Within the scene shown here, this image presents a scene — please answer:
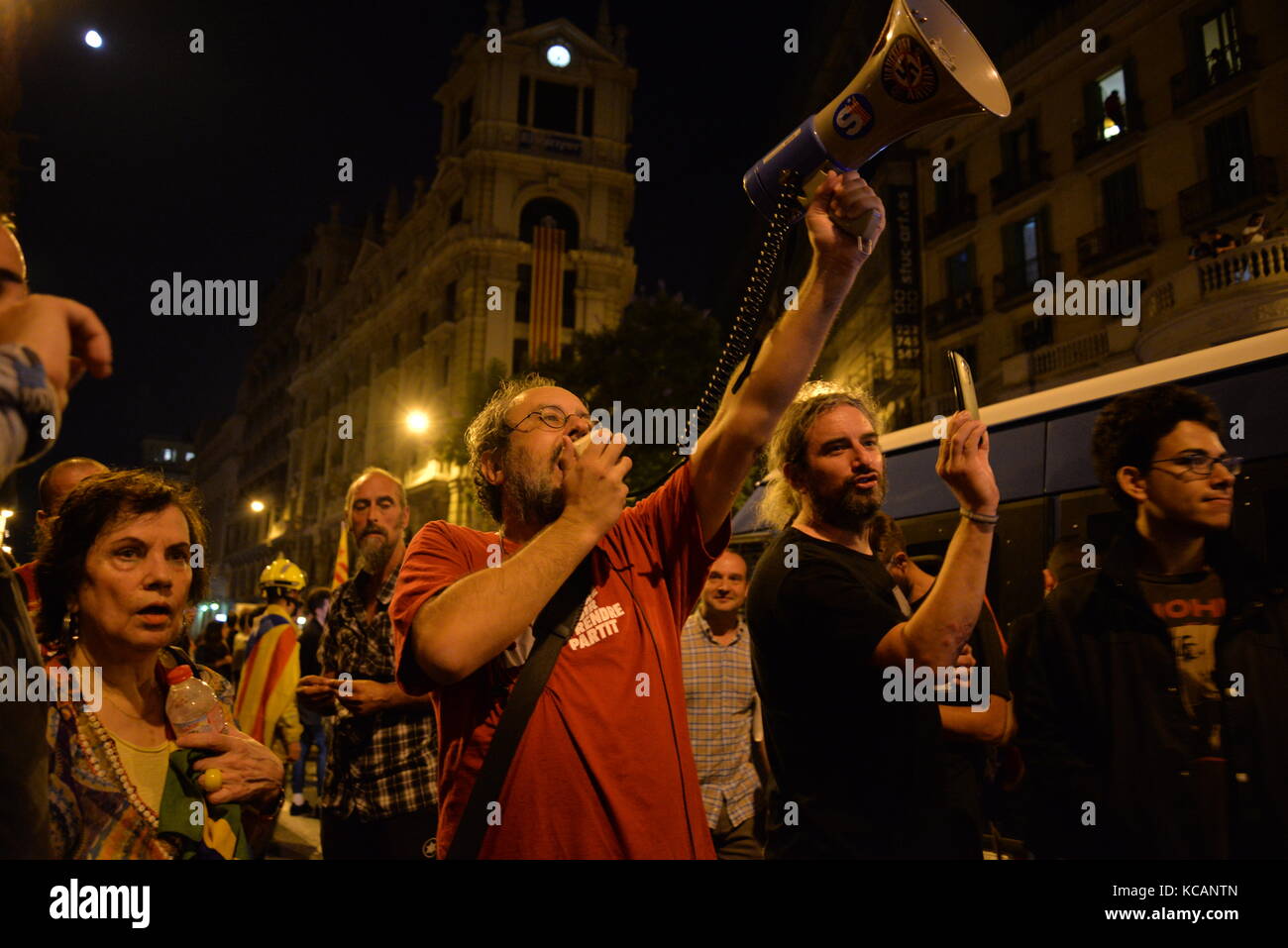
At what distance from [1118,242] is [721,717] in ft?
59.2

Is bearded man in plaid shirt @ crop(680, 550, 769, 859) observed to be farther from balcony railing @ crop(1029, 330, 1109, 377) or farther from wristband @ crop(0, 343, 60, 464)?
balcony railing @ crop(1029, 330, 1109, 377)

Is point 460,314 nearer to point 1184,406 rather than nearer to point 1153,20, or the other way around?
point 1153,20

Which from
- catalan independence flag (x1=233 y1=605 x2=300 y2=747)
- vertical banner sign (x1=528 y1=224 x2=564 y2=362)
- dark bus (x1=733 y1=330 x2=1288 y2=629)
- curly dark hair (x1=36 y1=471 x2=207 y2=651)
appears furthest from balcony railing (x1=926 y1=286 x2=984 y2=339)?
curly dark hair (x1=36 y1=471 x2=207 y2=651)

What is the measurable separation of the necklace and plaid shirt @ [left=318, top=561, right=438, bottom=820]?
1.77 m

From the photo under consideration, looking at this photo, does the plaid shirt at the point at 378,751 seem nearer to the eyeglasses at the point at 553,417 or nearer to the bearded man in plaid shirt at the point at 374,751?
the bearded man in plaid shirt at the point at 374,751

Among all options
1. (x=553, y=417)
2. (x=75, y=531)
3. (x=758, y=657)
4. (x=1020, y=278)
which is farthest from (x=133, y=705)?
(x=1020, y=278)

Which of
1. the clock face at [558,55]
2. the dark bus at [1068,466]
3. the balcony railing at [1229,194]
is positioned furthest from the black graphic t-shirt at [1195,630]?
the clock face at [558,55]

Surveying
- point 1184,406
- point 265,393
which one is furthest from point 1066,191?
point 265,393

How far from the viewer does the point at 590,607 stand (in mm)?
1799

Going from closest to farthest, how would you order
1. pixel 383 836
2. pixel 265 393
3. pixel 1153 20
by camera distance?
pixel 383 836 < pixel 1153 20 < pixel 265 393

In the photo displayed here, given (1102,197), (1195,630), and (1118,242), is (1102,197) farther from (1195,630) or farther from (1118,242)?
(1195,630)

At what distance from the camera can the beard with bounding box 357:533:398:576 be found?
3898mm

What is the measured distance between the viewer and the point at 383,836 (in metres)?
3.22
